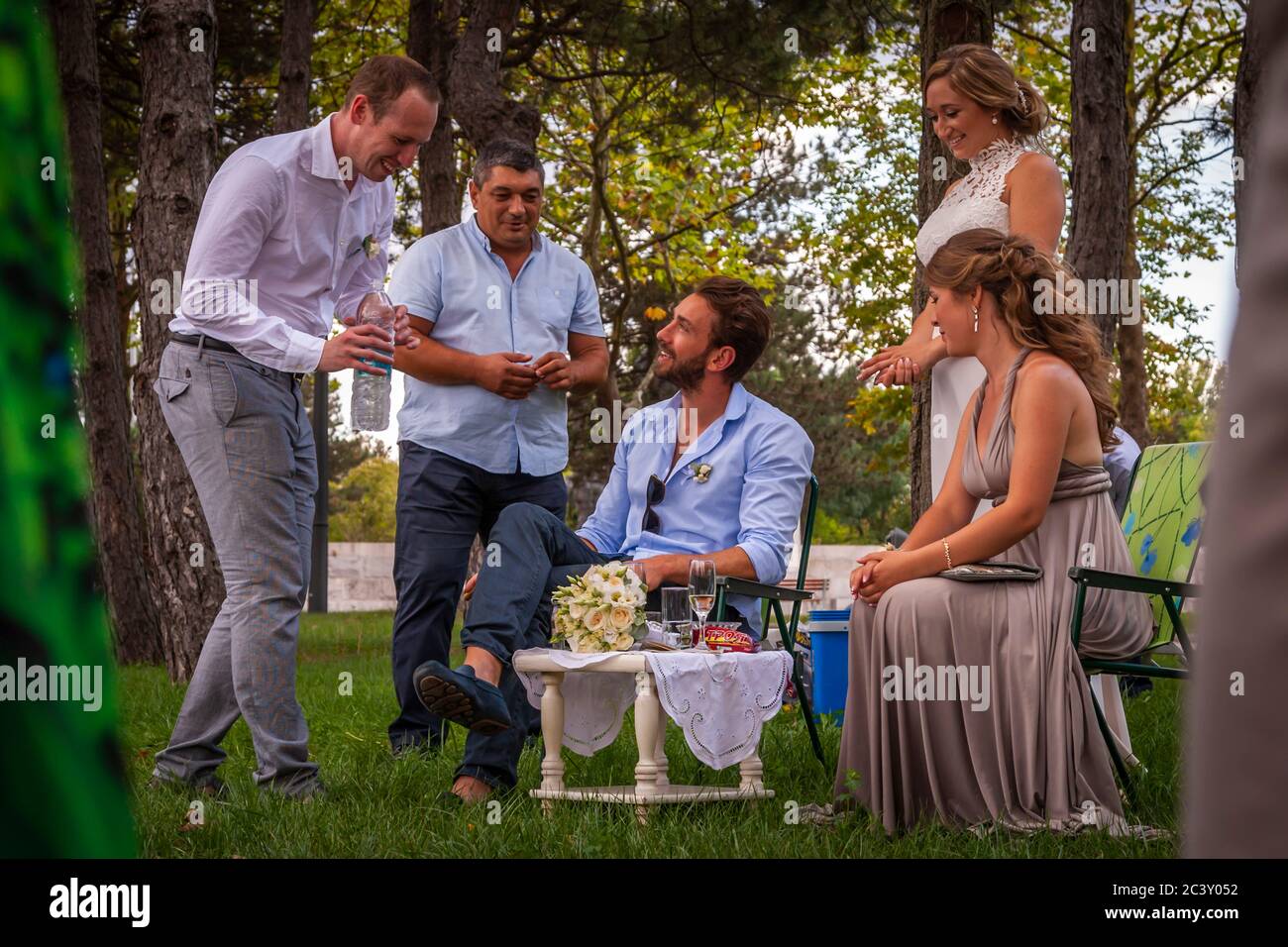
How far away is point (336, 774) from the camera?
505 cm

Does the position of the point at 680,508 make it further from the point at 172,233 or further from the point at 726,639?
the point at 172,233

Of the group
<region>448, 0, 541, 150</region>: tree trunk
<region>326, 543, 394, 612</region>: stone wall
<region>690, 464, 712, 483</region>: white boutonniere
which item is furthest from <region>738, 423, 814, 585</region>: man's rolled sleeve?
<region>326, 543, 394, 612</region>: stone wall

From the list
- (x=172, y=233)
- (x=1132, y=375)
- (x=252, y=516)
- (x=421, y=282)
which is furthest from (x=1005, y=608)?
(x=1132, y=375)

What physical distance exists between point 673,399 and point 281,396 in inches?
65.2

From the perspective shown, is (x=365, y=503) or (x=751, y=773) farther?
(x=365, y=503)

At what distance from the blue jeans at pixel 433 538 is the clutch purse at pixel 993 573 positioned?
74.0 inches

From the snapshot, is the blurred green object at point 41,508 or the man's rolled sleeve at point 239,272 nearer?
the blurred green object at point 41,508

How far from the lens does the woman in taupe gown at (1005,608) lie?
153 inches

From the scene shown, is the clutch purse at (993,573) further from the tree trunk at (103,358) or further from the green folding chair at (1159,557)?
the tree trunk at (103,358)

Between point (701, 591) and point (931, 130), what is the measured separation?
3174mm

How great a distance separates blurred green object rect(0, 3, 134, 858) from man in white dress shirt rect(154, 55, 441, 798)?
3.93 m

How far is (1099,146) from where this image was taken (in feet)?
32.2

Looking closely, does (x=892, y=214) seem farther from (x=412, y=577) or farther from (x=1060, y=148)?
(x=412, y=577)

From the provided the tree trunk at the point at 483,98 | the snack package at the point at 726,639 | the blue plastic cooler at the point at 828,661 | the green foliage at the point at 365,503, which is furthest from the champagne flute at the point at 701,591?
the green foliage at the point at 365,503
